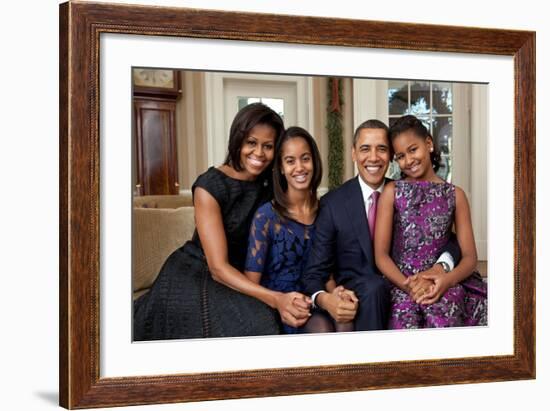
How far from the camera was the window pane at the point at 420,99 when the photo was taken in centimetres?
293

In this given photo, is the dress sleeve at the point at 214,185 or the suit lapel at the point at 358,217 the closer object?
the dress sleeve at the point at 214,185

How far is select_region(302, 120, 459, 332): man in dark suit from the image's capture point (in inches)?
113

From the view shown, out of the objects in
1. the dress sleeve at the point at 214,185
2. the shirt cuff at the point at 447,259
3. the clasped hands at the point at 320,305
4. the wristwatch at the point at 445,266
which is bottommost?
the clasped hands at the point at 320,305

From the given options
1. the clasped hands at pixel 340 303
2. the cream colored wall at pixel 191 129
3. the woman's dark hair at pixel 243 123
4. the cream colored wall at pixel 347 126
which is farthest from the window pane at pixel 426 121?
the cream colored wall at pixel 191 129

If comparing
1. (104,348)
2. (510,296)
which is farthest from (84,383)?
(510,296)

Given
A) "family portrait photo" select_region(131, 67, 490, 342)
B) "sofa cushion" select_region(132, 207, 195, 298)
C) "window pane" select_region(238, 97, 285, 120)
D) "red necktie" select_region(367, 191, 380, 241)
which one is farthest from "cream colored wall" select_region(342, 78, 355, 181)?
"sofa cushion" select_region(132, 207, 195, 298)

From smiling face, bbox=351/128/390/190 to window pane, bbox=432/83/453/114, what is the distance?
200 mm

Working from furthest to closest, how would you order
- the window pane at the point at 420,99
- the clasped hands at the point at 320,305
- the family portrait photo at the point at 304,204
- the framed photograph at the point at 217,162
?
the window pane at the point at 420,99 → the clasped hands at the point at 320,305 → the family portrait photo at the point at 304,204 → the framed photograph at the point at 217,162

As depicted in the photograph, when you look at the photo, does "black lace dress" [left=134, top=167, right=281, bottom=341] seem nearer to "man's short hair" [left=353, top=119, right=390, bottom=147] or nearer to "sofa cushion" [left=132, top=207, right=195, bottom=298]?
"sofa cushion" [left=132, top=207, right=195, bottom=298]

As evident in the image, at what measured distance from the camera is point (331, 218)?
2.89 metres

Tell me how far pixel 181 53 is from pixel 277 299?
0.79m

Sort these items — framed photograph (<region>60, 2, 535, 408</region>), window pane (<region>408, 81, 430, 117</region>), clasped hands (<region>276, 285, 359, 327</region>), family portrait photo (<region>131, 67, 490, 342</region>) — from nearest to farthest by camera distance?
framed photograph (<region>60, 2, 535, 408</region>), family portrait photo (<region>131, 67, 490, 342</region>), clasped hands (<region>276, 285, 359, 327</region>), window pane (<region>408, 81, 430, 117</region>)

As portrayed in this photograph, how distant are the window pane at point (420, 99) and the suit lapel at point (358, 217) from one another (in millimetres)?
292

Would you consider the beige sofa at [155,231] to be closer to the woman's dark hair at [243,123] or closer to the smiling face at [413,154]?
the woman's dark hair at [243,123]
